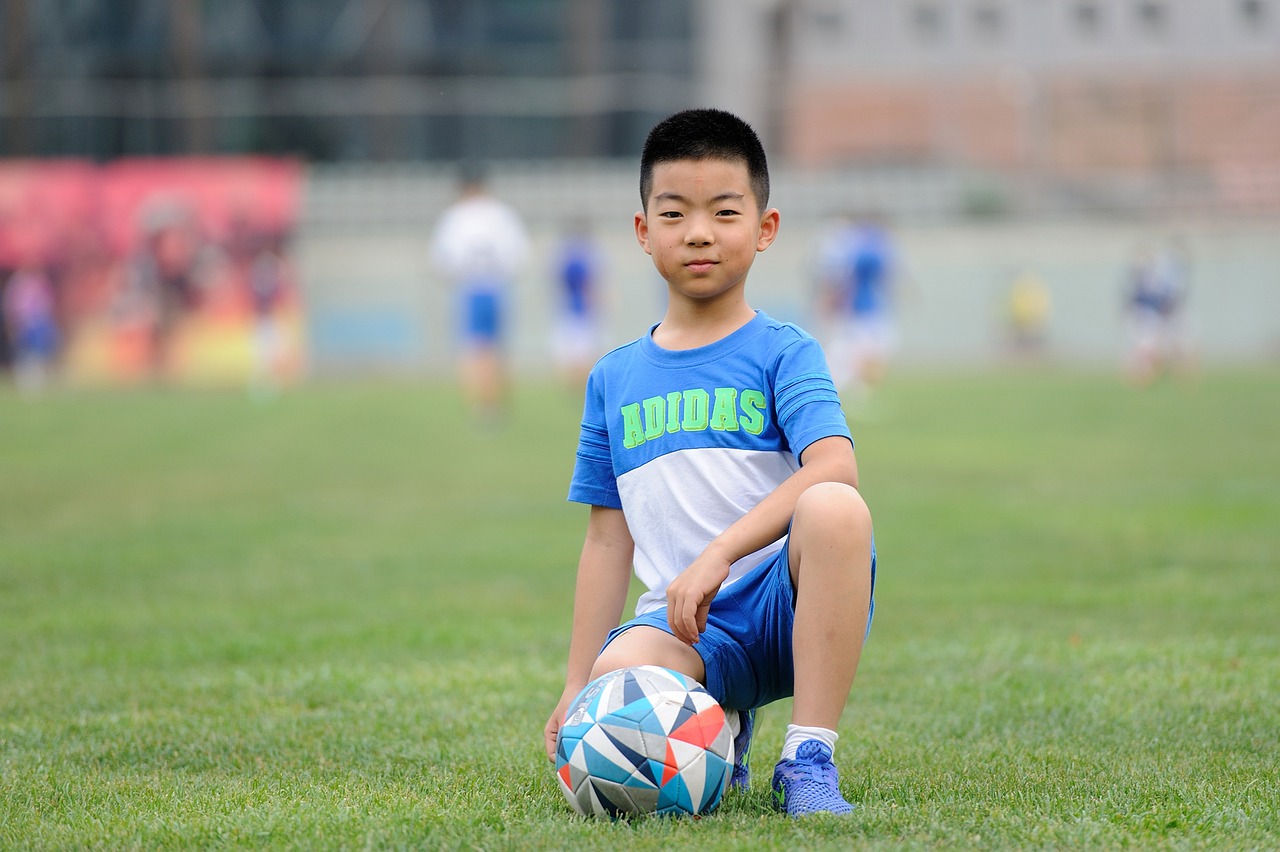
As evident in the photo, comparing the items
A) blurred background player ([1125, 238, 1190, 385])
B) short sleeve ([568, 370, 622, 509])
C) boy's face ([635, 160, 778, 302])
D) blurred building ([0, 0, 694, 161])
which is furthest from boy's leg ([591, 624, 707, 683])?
blurred building ([0, 0, 694, 161])

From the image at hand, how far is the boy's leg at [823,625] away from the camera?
2740 mm

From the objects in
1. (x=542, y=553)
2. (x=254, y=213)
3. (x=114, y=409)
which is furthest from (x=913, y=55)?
(x=542, y=553)

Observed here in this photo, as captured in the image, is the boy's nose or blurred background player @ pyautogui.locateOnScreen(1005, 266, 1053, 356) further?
blurred background player @ pyautogui.locateOnScreen(1005, 266, 1053, 356)

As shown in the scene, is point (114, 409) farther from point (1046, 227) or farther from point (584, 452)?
point (1046, 227)

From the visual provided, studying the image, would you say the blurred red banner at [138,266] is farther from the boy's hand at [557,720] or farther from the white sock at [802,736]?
the white sock at [802,736]

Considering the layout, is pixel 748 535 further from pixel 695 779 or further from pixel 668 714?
pixel 695 779

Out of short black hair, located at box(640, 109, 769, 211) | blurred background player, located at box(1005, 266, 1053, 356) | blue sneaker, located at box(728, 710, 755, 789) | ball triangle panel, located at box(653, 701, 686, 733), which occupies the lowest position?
blurred background player, located at box(1005, 266, 1053, 356)

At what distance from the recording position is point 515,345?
102ft

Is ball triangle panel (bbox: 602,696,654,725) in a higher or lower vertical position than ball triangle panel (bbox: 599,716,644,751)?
higher

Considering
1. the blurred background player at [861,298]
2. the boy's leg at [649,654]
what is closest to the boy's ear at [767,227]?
the boy's leg at [649,654]

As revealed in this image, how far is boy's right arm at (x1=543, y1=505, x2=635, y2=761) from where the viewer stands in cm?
314

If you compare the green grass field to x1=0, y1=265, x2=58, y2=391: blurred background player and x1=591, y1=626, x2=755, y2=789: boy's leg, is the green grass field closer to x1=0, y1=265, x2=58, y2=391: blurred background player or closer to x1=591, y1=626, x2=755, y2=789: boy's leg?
x1=591, y1=626, x2=755, y2=789: boy's leg

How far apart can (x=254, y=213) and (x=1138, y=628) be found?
26.4m

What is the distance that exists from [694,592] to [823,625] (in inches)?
10.3
